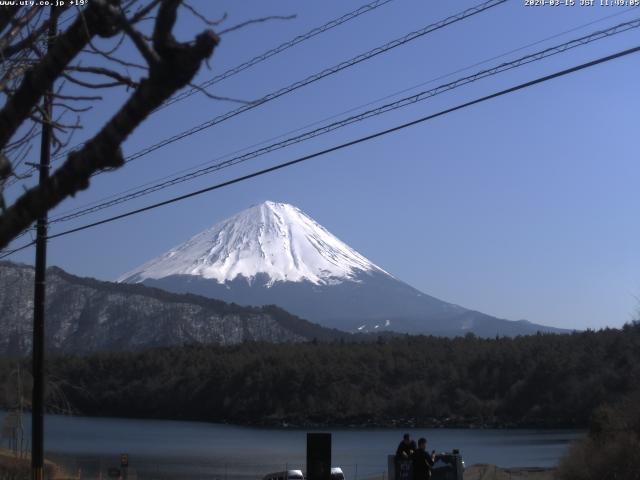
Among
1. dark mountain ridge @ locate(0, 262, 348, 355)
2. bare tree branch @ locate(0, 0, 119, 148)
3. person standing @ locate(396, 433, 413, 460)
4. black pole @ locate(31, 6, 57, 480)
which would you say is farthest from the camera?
dark mountain ridge @ locate(0, 262, 348, 355)

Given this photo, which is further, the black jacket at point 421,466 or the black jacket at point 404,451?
the black jacket at point 404,451

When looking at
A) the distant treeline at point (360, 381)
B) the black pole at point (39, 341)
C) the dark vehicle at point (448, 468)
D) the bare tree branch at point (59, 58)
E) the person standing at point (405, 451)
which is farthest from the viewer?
the distant treeline at point (360, 381)

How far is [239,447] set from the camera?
222ft

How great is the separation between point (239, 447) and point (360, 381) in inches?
1578

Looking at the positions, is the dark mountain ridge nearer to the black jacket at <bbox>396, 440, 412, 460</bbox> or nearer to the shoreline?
the shoreline

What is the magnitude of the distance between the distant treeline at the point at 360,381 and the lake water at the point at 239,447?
5.67 metres

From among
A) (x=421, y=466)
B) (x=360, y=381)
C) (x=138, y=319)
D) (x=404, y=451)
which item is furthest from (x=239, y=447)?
(x=138, y=319)

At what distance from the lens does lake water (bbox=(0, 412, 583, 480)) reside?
49562 millimetres

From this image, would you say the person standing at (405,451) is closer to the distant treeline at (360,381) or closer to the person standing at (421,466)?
the person standing at (421,466)

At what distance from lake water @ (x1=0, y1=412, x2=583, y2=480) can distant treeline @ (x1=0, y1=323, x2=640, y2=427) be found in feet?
18.6

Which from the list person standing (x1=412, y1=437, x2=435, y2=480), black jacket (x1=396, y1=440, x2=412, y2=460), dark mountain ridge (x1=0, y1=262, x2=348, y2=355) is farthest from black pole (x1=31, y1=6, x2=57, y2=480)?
dark mountain ridge (x1=0, y1=262, x2=348, y2=355)

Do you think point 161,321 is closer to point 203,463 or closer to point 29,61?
point 203,463

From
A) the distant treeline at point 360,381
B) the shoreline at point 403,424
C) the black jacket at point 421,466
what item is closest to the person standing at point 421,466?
the black jacket at point 421,466

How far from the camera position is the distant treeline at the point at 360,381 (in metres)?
89.9
